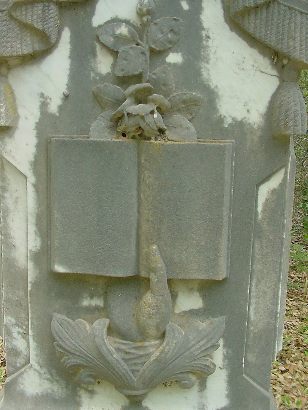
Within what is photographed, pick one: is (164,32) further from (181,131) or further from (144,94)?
(181,131)

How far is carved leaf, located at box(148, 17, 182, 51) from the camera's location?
6.20ft

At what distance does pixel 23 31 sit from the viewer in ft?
6.28

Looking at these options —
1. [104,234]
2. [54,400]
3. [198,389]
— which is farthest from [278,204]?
[54,400]

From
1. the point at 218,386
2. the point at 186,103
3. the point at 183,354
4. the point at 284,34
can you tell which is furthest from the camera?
the point at 218,386

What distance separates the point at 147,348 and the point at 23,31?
1331 mm

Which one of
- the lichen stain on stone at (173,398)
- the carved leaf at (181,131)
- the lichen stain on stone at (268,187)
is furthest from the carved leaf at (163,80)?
the lichen stain on stone at (173,398)

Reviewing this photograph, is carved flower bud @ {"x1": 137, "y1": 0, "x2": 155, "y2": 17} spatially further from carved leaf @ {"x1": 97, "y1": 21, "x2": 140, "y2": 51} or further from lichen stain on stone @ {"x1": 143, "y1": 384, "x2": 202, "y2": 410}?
lichen stain on stone @ {"x1": 143, "y1": 384, "x2": 202, "y2": 410}

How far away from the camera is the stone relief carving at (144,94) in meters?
1.89

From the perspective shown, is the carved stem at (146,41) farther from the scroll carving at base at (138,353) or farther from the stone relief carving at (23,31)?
the scroll carving at base at (138,353)

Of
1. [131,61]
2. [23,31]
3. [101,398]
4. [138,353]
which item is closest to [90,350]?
[138,353]

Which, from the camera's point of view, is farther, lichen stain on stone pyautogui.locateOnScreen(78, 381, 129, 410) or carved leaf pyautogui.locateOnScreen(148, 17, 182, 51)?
lichen stain on stone pyautogui.locateOnScreen(78, 381, 129, 410)

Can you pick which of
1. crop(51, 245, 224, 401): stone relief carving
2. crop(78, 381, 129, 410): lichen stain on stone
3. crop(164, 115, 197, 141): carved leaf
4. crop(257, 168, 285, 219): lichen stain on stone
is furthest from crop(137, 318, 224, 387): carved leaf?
crop(164, 115, 197, 141): carved leaf

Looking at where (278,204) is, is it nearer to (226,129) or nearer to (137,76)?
(226,129)

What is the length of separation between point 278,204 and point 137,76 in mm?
751
